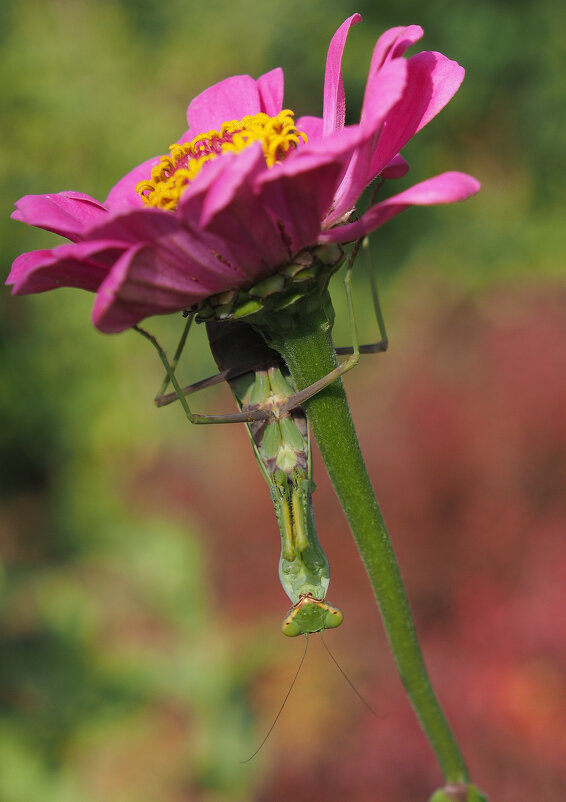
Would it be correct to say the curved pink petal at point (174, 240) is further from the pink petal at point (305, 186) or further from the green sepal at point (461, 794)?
the green sepal at point (461, 794)

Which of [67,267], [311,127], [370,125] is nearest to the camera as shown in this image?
[370,125]

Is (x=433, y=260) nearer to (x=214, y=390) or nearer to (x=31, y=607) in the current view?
(x=214, y=390)

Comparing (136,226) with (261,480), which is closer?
(136,226)

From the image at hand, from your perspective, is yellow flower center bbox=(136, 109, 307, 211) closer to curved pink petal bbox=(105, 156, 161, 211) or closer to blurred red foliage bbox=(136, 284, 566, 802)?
curved pink petal bbox=(105, 156, 161, 211)

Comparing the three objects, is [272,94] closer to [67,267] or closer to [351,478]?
[67,267]

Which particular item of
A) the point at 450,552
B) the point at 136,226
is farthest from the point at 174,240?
the point at 450,552

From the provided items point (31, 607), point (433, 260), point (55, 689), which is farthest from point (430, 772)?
point (433, 260)

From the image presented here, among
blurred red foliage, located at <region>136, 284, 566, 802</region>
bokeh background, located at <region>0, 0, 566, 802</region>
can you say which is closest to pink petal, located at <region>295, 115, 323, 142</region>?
bokeh background, located at <region>0, 0, 566, 802</region>
